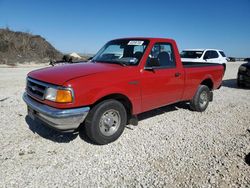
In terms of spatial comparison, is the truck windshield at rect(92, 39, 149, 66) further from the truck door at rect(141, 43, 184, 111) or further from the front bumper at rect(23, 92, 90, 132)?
the front bumper at rect(23, 92, 90, 132)

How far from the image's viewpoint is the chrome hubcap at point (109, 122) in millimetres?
3998

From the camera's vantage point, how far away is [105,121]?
403cm

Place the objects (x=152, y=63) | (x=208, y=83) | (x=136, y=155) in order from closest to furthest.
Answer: (x=136, y=155) → (x=152, y=63) → (x=208, y=83)

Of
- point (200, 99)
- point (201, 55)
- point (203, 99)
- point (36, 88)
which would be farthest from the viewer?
point (201, 55)

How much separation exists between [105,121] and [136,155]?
0.83 meters

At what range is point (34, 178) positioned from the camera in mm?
3047

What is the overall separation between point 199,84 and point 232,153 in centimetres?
264

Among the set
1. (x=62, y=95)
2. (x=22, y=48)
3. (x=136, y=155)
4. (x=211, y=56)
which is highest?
(x=22, y=48)

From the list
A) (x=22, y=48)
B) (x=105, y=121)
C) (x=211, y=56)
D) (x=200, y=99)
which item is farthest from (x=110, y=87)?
(x=22, y=48)

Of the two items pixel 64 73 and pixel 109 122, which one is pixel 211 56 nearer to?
pixel 109 122

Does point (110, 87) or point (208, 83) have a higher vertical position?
point (110, 87)

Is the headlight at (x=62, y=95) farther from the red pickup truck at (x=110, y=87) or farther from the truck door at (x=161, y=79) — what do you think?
the truck door at (x=161, y=79)

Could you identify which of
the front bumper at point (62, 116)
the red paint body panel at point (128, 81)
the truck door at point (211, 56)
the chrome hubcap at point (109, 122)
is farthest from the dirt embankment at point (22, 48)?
the chrome hubcap at point (109, 122)

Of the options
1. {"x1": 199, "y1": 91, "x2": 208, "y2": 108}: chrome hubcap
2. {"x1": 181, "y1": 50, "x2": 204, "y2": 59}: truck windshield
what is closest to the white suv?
{"x1": 181, "y1": 50, "x2": 204, "y2": 59}: truck windshield
